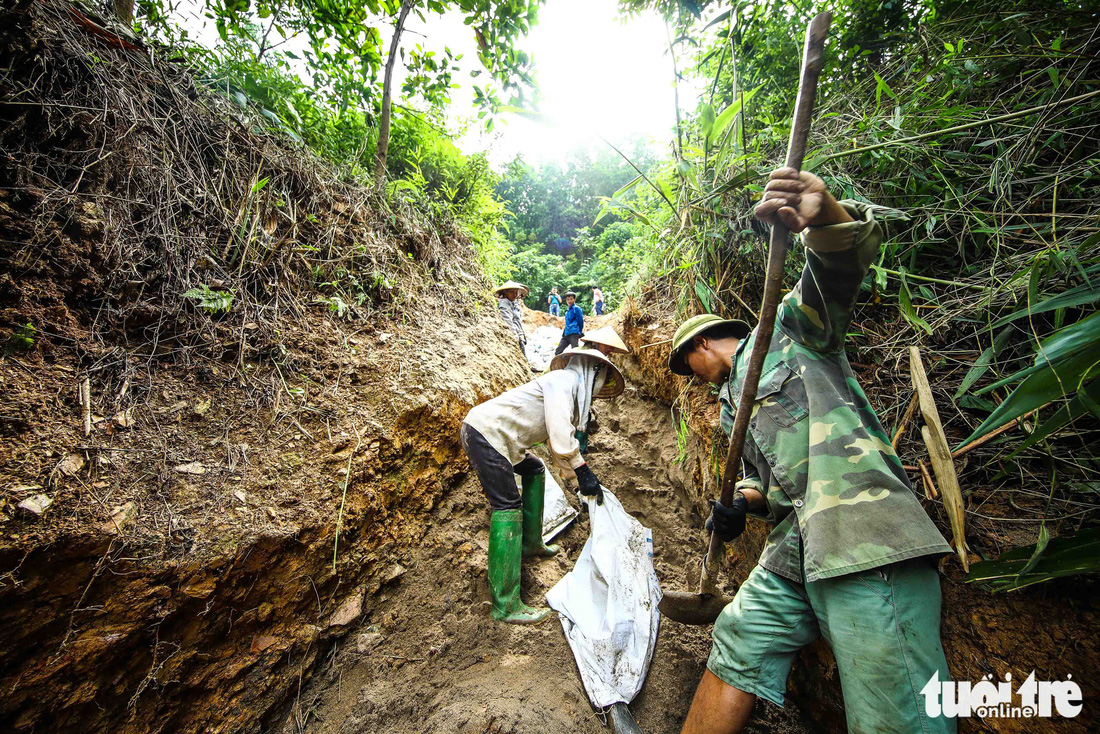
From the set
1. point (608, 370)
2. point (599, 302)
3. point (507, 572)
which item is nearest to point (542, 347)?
point (599, 302)

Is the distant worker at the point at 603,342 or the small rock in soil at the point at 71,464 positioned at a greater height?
the distant worker at the point at 603,342

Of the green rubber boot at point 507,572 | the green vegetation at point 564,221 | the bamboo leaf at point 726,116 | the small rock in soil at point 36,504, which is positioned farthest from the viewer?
the green vegetation at point 564,221

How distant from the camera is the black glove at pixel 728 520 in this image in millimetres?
1609

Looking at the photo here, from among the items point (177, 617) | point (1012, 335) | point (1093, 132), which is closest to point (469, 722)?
point (177, 617)

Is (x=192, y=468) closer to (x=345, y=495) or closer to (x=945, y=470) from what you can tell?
(x=345, y=495)

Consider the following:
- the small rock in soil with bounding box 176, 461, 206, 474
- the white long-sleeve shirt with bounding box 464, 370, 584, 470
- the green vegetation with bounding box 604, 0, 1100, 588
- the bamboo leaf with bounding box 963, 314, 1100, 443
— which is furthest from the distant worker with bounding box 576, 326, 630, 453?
the small rock in soil with bounding box 176, 461, 206, 474

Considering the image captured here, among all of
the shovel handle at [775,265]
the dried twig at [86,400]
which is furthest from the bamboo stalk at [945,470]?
the dried twig at [86,400]

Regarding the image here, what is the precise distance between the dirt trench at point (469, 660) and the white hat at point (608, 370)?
30.8 inches

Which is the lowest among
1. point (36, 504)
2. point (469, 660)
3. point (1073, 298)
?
point (469, 660)

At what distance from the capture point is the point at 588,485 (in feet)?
7.34

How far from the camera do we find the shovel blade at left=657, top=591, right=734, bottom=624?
1804 millimetres

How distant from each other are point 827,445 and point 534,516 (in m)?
1.91

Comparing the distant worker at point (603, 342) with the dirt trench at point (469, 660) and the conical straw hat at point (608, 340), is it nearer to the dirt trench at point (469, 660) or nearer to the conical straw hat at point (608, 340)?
the conical straw hat at point (608, 340)

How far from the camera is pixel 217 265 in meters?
2.06
